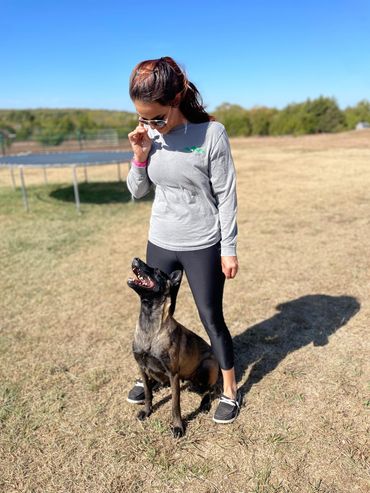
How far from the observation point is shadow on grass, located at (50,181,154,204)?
9719mm

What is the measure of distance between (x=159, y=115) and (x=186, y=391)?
76.5 inches

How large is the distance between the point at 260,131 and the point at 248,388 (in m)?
34.4

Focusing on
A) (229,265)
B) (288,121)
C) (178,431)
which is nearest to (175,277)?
(229,265)

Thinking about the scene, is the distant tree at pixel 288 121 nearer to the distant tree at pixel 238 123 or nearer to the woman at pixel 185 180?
the distant tree at pixel 238 123

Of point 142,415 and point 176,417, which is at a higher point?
point 176,417

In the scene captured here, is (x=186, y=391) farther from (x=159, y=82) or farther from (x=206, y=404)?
(x=159, y=82)

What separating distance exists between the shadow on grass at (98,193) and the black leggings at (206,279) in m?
7.35

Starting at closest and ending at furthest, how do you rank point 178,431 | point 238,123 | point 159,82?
point 159,82, point 178,431, point 238,123

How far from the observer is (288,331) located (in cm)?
369

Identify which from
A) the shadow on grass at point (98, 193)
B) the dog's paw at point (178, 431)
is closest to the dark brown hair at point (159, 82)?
the dog's paw at point (178, 431)

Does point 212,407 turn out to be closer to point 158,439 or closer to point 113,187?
point 158,439

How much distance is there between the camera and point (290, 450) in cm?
233

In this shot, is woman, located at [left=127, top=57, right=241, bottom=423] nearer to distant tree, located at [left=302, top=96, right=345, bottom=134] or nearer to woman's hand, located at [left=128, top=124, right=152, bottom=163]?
woman's hand, located at [left=128, top=124, right=152, bottom=163]

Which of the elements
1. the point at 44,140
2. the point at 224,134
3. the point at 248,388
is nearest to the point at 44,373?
the point at 248,388
